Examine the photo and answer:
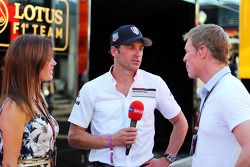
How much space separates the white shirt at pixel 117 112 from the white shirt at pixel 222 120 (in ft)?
2.69

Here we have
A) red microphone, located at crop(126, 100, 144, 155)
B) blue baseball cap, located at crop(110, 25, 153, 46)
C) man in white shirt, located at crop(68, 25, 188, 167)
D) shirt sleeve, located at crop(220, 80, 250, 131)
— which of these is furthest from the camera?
blue baseball cap, located at crop(110, 25, 153, 46)

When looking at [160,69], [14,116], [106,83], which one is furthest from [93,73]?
[14,116]

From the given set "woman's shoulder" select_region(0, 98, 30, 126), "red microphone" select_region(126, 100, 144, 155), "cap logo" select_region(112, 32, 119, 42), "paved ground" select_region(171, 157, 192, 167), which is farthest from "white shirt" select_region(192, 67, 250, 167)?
"paved ground" select_region(171, 157, 192, 167)

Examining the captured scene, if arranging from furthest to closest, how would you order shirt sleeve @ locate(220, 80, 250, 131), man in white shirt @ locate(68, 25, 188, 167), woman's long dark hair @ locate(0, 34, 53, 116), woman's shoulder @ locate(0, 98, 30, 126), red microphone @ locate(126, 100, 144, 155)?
man in white shirt @ locate(68, 25, 188, 167)
red microphone @ locate(126, 100, 144, 155)
woman's long dark hair @ locate(0, 34, 53, 116)
woman's shoulder @ locate(0, 98, 30, 126)
shirt sleeve @ locate(220, 80, 250, 131)

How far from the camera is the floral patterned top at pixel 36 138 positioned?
268 cm

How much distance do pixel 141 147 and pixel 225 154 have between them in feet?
3.21

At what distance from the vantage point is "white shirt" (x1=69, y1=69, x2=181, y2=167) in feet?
11.0

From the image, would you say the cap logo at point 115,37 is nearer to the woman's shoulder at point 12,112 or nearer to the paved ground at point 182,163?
the woman's shoulder at point 12,112

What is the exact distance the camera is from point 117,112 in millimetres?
3361

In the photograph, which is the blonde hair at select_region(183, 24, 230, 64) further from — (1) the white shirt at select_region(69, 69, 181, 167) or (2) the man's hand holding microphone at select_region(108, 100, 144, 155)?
(1) the white shirt at select_region(69, 69, 181, 167)

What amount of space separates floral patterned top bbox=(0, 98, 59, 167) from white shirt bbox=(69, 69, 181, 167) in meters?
0.63

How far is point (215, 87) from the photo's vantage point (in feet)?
8.41

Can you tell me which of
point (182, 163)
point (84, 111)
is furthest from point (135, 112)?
point (182, 163)

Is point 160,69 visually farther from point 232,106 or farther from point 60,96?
point 232,106
